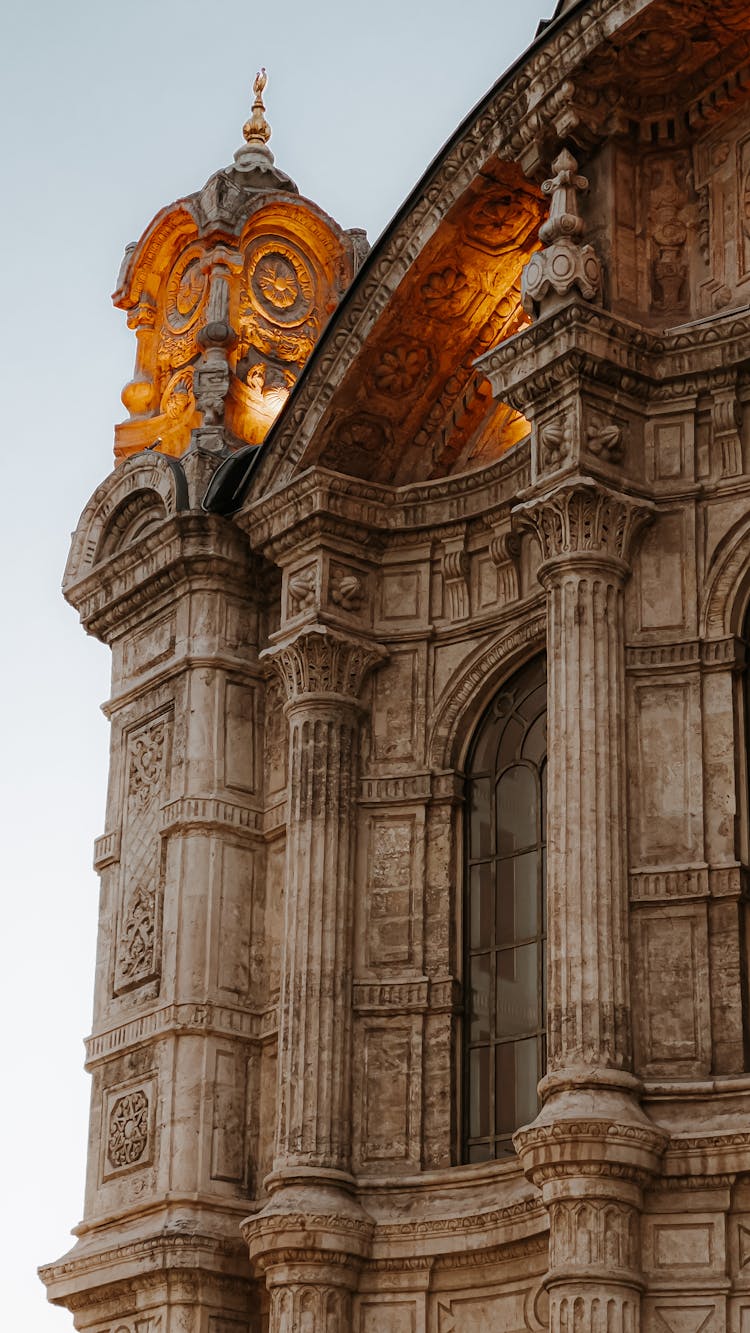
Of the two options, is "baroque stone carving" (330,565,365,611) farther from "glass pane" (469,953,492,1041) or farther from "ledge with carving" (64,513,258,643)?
"glass pane" (469,953,492,1041)

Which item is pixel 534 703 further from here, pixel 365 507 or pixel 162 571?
pixel 162 571

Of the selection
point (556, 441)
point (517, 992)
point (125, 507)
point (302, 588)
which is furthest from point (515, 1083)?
point (125, 507)

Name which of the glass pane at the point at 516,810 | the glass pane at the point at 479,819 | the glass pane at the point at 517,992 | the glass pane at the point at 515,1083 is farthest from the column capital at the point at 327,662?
the glass pane at the point at 515,1083

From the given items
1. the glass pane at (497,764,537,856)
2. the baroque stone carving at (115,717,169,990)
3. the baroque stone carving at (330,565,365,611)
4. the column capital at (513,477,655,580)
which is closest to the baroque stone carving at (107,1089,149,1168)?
the baroque stone carving at (115,717,169,990)

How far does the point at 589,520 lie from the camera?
20.1 m

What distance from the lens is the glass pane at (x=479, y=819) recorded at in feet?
71.3

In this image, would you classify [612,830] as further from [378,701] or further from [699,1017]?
[378,701]

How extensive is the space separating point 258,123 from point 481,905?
27.6 feet

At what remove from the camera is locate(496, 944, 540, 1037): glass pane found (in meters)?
21.0

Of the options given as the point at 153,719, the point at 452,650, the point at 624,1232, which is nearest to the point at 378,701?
the point at 452,650

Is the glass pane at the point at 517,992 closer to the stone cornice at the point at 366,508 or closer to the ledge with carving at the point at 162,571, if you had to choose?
the stone cornice at the point at 366,508

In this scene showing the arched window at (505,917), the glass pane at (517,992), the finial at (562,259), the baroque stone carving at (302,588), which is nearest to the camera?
the finial at (562,259)

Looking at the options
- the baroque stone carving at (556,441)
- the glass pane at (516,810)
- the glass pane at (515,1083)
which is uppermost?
the baroque stone carving at (556,441)

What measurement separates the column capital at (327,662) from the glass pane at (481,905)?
5.89ft
